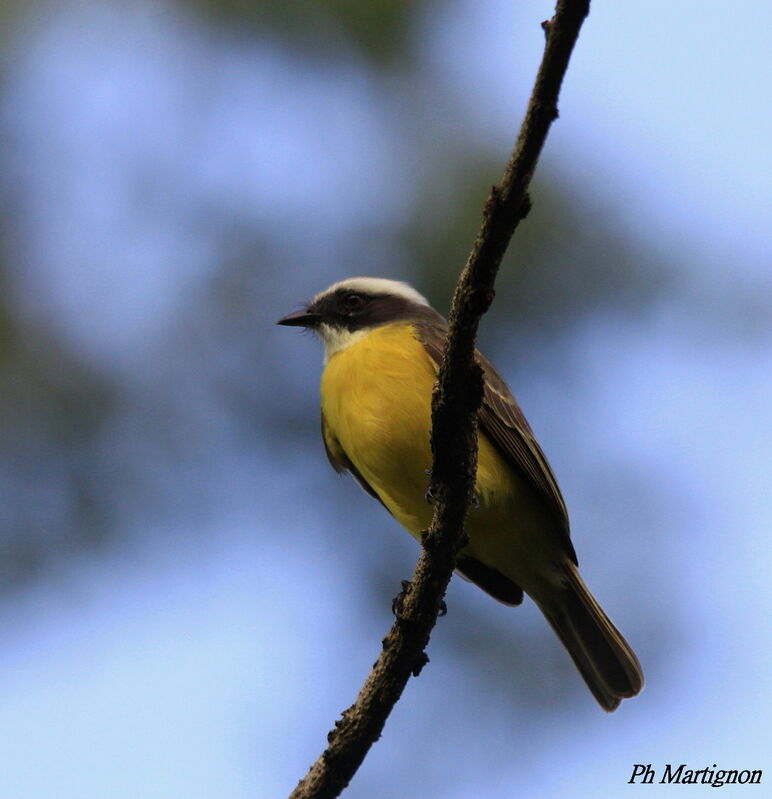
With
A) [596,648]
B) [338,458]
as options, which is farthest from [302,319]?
[596,648]

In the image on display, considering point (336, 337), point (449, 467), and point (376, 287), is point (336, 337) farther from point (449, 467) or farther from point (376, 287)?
→ point (449, 467)

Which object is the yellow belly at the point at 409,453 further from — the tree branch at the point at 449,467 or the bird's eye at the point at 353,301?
the tree branch at the point at 449,467

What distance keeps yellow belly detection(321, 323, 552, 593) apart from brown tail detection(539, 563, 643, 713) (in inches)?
10.4

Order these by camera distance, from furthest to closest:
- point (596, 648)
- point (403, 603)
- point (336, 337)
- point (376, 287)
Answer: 1. point (376, 287)
2. point (336, 337)
3. point (596, 648)
4. point (403, 603)

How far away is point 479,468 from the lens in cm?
496

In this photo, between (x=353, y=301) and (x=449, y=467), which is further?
(x=353, y=301)

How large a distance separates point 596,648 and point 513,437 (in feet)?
3.96

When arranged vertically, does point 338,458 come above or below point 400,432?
below

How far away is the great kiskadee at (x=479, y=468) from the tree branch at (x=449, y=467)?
2.92 ft

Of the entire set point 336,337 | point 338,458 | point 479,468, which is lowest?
point 338,458

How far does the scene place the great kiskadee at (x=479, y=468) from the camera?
5.01 meters

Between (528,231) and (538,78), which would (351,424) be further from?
(538,78)

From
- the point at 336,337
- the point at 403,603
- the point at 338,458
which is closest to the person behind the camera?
the point at 403,603

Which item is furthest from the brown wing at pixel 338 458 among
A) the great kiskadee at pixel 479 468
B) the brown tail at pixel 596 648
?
the brown tail at pixel 596 648
